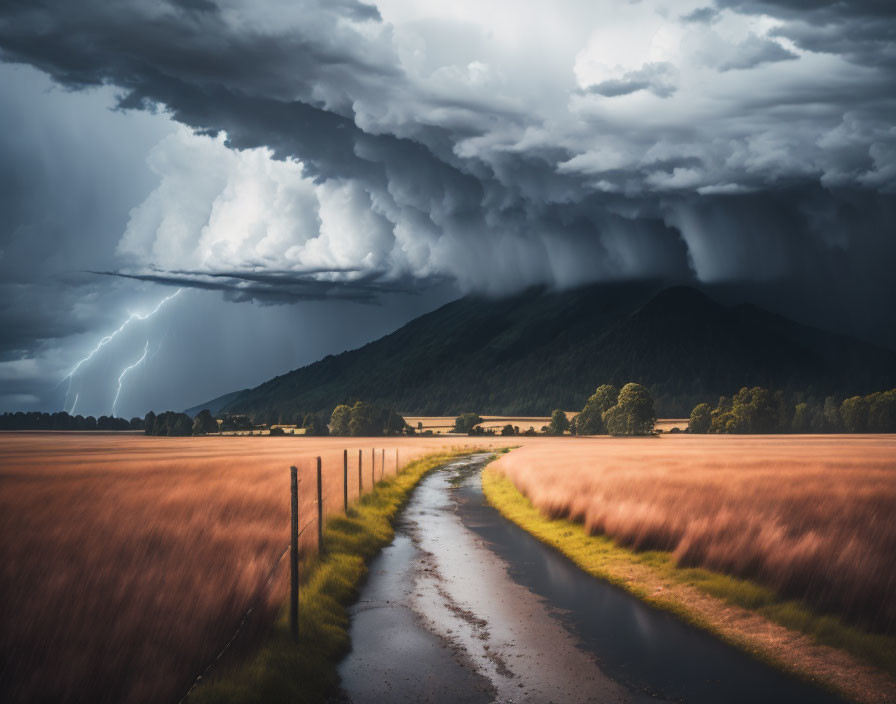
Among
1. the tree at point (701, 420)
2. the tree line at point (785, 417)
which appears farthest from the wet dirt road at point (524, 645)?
the tree at point (701, 420)

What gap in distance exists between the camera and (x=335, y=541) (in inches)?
821

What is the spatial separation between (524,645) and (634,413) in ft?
400

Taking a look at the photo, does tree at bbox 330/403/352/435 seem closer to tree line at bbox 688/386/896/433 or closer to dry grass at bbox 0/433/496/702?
tree line at bbox 688/386/896/433

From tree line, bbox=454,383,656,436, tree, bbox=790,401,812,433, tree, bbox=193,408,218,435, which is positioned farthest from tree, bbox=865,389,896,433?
tree, bbox=193,408,218,435

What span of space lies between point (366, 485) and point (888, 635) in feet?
87.8

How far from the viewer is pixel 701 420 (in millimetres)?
160125

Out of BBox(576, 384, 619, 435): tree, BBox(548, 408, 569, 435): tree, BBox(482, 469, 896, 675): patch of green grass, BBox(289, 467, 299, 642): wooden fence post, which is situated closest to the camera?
BBox(289, 467, 299, 642): wooden fence post

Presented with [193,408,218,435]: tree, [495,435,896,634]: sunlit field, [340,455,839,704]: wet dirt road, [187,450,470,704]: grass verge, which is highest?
[193,408,218,435]: tree

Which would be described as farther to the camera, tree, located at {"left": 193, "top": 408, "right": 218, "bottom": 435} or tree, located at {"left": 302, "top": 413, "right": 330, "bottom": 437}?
tree, located at {"left": 193, "top": 408, "right": 218, "bottom": 435}

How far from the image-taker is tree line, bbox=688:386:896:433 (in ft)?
468

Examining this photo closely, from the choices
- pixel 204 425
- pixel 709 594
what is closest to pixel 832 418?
pixel 204 425

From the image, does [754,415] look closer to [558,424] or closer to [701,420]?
[701,420]

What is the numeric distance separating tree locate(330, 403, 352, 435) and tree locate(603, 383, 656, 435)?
6758cm

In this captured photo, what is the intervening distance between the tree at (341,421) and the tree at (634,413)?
222 ft
